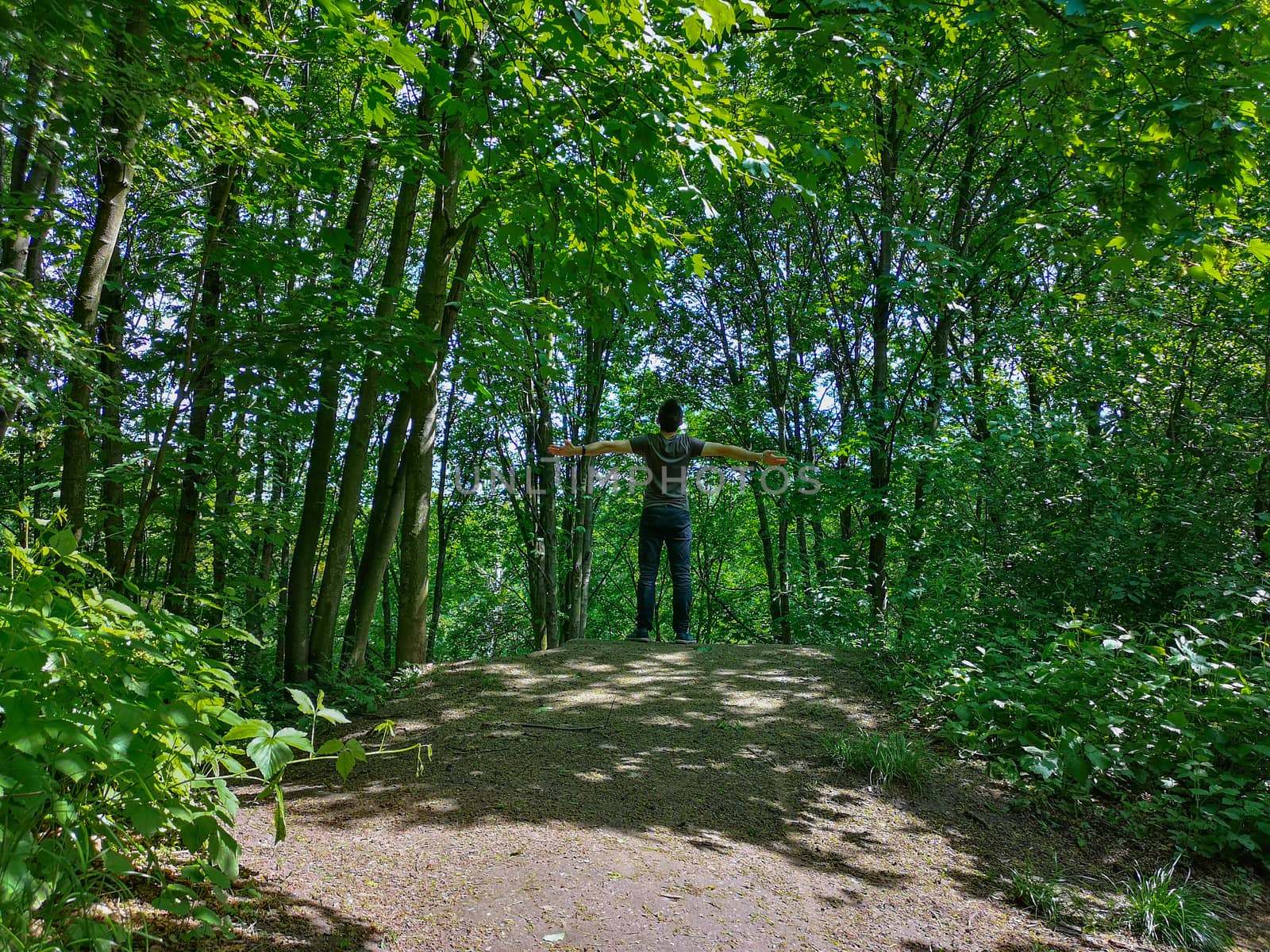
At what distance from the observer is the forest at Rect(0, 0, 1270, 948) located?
2420 millimetres

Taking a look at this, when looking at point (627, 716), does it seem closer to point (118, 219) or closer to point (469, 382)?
point (469, 382)

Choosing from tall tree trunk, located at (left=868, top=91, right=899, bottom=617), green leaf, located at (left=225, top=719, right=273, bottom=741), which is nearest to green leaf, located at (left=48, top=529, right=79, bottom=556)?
green leaf, located at (left=225, top=719, right=273, bottom=741)

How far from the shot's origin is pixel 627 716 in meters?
5.01

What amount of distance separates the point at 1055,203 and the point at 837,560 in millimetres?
4688

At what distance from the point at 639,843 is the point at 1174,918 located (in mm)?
2242

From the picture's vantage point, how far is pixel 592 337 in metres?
6.80

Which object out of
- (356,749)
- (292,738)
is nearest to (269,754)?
(292,738)

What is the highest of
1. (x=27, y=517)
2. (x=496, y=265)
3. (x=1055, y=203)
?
(x=496, y=265)

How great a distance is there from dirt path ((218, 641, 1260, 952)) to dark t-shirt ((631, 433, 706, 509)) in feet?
7.05

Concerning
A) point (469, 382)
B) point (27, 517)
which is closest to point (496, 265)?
point (469, 382)

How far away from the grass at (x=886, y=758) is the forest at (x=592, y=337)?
510 mm

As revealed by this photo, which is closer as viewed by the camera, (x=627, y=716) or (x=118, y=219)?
(x=118, y=219)

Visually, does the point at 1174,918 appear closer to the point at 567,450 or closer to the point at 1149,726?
the point at 1149,726

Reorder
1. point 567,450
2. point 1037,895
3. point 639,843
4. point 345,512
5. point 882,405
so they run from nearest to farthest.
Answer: point 1037,895 < point 639,843 < point 345,512 < point 567,450 < point 882,405
